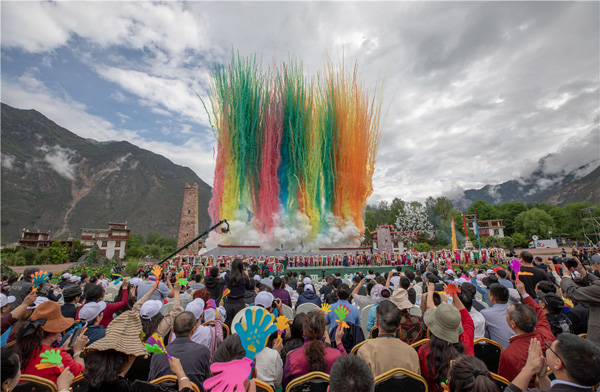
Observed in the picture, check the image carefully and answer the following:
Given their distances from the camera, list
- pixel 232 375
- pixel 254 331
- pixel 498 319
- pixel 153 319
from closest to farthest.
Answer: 1. pixel 232 375
2. pixel 254 331
3. pixel 153 319
4. pixel 498 319

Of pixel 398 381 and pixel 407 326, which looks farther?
pixel 407 326

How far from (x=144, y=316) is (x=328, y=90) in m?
30.3

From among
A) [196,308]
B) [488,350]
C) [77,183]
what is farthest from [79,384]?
[77,183]

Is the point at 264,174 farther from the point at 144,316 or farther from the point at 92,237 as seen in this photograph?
the point at 92,237

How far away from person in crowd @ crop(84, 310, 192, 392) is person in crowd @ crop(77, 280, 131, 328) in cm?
218

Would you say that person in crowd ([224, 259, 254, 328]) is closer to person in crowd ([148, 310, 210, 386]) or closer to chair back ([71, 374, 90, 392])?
person in crowd ([148, 310, 210, 386])

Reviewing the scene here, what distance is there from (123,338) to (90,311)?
6.55 feet

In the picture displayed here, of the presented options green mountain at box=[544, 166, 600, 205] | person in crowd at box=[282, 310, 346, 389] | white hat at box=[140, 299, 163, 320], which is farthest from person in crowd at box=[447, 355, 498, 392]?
green mountain at box=[544, 166, 600, 205]

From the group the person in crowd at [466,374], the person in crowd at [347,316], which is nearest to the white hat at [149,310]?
the person in crowd at [347,316]

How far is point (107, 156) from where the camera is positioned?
128625mm

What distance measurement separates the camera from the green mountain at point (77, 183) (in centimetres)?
8906

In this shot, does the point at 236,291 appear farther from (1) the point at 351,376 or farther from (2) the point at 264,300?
(1) the point at 351,376

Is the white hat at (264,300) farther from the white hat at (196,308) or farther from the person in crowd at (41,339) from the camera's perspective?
the person in crowd at (41,339)

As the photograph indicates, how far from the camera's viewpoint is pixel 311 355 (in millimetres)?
2334
